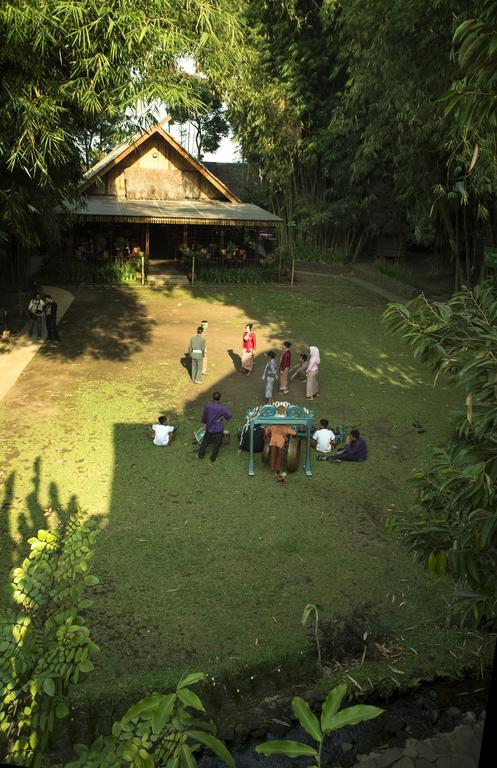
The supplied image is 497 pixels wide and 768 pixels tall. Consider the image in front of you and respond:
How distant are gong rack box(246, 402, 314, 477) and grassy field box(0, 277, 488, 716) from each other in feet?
0.91

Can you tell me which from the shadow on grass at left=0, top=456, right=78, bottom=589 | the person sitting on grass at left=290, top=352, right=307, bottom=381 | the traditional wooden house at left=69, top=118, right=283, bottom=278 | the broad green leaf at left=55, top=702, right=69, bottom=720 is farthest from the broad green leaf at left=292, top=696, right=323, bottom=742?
the traditional wooden house at left=69, top=118, right=283, bottom=278

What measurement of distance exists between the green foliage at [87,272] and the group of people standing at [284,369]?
12377 mm

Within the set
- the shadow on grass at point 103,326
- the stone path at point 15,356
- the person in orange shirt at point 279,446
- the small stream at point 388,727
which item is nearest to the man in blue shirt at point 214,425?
the person in orange shirt at point 279,446

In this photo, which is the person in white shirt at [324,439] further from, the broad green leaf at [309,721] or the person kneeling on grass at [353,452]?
the broad green leaf at [309,721]

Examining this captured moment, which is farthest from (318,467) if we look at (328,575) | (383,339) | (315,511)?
(383,339)

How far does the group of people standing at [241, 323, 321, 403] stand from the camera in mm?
→ 13422

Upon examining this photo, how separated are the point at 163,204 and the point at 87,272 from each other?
15.7ft

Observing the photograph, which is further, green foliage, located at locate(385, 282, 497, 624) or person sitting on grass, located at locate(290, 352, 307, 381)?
person sitting on grass, located at locate(290, 352, 307, 381)

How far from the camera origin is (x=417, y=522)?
530 centimetres

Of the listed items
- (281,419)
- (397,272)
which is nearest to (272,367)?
(281,419)

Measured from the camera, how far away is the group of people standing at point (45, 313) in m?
16.9

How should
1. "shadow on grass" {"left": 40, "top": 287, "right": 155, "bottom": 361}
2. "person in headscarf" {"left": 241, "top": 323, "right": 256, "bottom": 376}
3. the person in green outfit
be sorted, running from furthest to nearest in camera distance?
"shadow on grass" {"left": 40, "top": 287, "right": 155, "bottom": 361}, "person in headscarf" {"left": 241, "top": 323, "right": 256, "bottom": 376}, the person in green outfit

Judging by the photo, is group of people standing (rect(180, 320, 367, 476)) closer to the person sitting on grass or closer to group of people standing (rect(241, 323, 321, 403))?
group of people standing (rect(241, 323, 321, 403))

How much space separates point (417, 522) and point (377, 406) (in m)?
8.68
